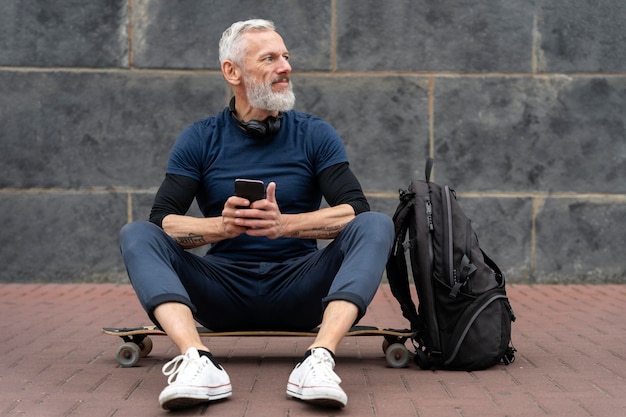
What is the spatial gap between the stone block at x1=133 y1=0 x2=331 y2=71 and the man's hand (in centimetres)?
366

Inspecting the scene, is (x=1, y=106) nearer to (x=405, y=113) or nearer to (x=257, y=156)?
(x=405, y=113)

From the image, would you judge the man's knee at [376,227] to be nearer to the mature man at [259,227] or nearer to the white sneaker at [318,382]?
the mature man at [259,227]

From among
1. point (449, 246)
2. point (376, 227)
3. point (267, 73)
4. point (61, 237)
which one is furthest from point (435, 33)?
point (376, 227)

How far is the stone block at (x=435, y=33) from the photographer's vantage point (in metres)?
7.77

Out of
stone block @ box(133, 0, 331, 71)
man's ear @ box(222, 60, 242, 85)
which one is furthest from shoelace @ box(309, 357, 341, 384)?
stone block @ box(133, 0, 331, 71)

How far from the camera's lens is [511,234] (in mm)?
7781

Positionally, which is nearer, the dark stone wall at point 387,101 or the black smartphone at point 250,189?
the black smartphone at point 250,189

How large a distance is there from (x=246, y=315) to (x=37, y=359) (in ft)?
3.30

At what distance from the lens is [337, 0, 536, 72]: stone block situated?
25.5ft

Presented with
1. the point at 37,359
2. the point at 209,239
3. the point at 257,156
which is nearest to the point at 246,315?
the point at 209,239

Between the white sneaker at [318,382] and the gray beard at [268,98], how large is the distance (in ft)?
4.21

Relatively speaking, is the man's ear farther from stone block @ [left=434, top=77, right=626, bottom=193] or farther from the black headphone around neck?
stone block @ [left=434, top=77, right=626, bottom=193]

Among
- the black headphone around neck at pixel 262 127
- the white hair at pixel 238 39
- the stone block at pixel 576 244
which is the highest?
the white hair at pixel 238 39

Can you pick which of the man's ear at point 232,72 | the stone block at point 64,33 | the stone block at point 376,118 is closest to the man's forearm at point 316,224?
the man's ear at point 232,72
